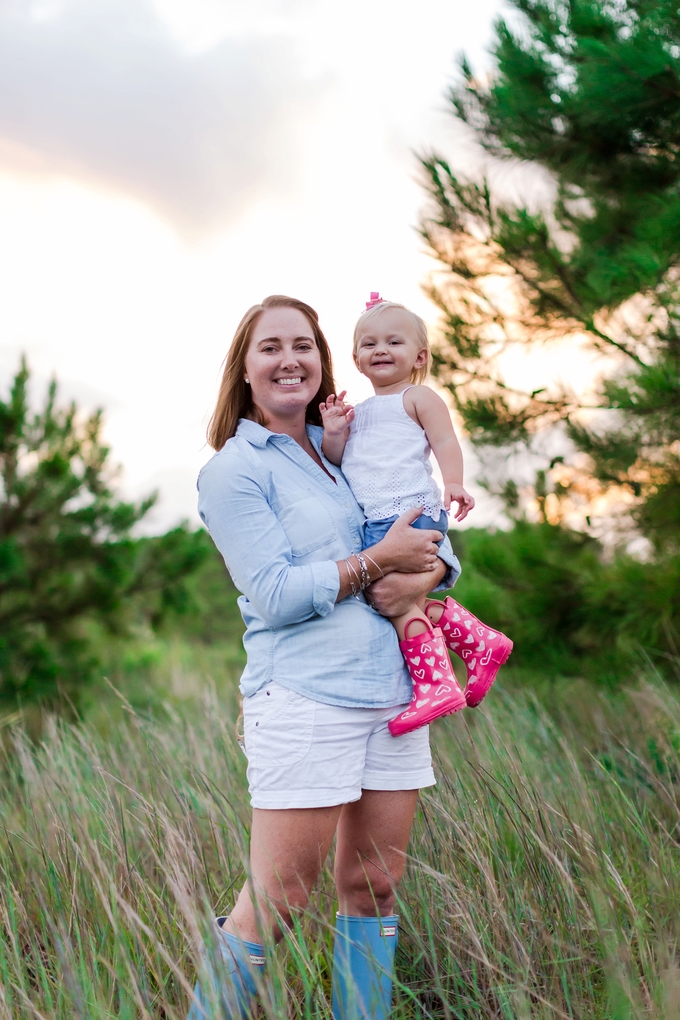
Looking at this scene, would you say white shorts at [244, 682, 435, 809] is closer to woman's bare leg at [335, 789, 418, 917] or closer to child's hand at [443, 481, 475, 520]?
woman's bare leg at [335, 789, 418, 917]

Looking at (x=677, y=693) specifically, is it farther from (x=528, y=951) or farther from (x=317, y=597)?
(x=317, y=597)

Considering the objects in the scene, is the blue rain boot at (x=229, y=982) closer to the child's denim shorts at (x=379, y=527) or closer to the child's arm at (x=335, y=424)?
the child's denim shorts at (x=379, y=527)

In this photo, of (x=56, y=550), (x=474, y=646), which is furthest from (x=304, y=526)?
(x=56, y=550)

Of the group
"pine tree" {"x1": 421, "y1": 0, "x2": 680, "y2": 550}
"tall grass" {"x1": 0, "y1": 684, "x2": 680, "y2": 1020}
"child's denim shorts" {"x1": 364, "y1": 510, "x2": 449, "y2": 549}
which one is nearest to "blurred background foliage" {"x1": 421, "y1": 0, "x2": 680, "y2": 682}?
"pine tree" {"x1": 421, "y1": 0, "x2": 680, "y2": 550}

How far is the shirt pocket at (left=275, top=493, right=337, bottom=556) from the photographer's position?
181cm

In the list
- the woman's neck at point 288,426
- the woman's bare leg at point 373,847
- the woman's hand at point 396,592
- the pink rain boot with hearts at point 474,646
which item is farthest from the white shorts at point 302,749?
the woman's neck at point 288,426

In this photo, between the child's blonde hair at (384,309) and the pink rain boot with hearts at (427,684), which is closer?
the pink rain boot with hearts at (427,684)

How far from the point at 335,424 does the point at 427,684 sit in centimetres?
69

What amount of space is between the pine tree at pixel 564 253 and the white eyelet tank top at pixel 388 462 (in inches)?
93.1

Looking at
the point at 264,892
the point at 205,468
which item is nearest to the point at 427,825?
the point at 264,892

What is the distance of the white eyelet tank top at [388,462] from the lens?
2047 mm

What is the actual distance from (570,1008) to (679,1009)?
429mm

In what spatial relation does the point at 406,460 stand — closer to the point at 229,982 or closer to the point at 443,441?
the point at 443,441

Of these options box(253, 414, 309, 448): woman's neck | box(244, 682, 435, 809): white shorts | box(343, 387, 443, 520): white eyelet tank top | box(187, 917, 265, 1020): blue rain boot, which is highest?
box(253, 414, 309, 448): woman's neck
